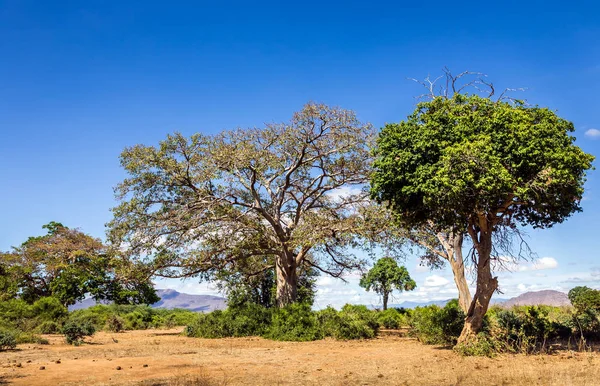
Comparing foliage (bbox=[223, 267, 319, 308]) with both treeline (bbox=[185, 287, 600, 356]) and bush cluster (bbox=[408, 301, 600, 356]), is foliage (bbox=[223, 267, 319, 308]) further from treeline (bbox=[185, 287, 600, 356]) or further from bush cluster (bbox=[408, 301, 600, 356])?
bush cluster (bbox=[408, 301, 600, 356])

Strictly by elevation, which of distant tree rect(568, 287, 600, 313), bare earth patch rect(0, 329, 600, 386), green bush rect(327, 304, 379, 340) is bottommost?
bare earth patch rect(0, 329, 600, 386)

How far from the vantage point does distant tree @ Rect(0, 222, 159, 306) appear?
125ft

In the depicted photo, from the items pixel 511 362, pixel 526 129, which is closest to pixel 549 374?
pixel 511 362

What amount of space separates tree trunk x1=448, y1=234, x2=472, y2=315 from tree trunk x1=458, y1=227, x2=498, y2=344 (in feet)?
15.8

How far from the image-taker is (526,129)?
12.7 m

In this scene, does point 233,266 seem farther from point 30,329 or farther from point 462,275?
point 462,275

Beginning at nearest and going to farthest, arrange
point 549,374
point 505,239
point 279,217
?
point 549,374, point 505,239, point 279,217

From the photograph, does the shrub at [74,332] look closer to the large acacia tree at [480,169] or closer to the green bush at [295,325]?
the green bush at [295,325]

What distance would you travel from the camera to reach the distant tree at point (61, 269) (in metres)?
38.2

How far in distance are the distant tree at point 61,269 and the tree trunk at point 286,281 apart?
19.4 m

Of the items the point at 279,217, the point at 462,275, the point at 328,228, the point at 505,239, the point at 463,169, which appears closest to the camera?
the point at 463,169

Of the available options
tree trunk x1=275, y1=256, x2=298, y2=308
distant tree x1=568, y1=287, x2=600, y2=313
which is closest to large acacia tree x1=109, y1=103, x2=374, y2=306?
tree trunk x1=275, y1=256, x2=298, y2=308

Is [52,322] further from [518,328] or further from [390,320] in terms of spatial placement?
[518,328]

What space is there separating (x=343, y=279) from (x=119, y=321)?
13466mm
